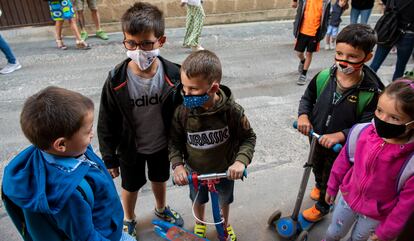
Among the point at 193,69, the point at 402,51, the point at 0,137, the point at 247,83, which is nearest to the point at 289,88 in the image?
the point at 247,83

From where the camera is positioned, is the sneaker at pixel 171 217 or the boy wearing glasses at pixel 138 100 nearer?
the boy wearing glasses at pixel 138 100

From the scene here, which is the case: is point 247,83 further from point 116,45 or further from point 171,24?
point 171,24

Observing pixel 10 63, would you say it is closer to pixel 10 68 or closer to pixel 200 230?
pixel 10 68

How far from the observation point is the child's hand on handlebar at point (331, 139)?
2.18 metres

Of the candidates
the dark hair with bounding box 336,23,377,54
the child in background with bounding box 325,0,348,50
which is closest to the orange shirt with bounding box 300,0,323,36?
the child in background with bounding box 325,0,348,50

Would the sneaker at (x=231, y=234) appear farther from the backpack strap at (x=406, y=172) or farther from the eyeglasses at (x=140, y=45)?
the eyeglasses at (x=140, y=45)

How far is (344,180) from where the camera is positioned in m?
2.14

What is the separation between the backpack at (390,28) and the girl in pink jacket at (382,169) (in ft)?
9.79

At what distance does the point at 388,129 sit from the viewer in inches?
70.8

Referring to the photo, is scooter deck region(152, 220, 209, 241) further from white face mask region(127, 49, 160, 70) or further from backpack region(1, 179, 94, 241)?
white face mask region(127, 49, 160, 70)

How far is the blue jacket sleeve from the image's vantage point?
142cm

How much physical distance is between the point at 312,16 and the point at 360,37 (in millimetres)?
3373

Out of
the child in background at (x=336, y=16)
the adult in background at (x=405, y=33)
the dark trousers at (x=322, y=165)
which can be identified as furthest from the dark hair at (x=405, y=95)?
the child in background at (x=336, y=16)

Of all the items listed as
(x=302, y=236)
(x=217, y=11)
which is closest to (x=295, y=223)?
(x=302, y=236)
